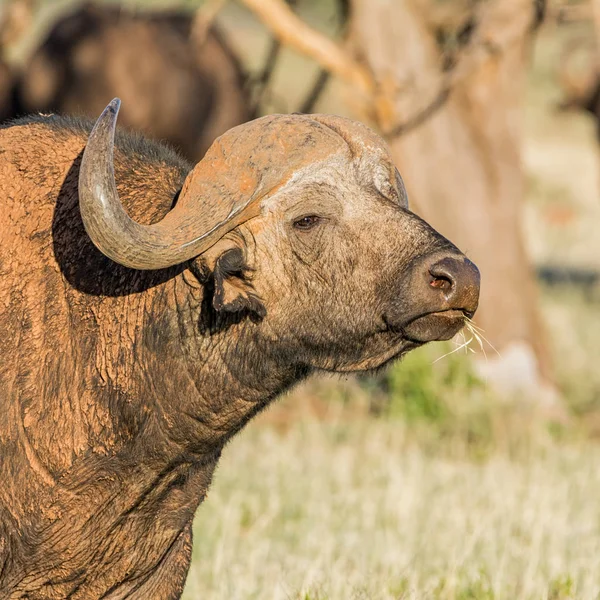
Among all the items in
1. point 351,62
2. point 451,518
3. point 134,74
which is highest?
point 351,62

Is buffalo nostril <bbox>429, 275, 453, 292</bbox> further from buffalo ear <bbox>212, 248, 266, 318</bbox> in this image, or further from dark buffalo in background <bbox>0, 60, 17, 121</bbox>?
dark buffalo in background <bbox>0, 60, 17, 121</bbox>

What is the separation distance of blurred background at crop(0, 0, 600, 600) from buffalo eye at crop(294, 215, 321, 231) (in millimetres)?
676

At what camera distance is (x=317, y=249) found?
176 inches

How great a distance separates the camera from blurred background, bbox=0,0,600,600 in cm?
643

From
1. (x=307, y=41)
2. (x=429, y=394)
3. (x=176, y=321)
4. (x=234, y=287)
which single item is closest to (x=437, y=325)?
(x=234, y=287)

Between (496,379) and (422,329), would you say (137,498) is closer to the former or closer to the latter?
(422,329)

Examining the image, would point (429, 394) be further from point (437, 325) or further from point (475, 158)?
point (437, 325)

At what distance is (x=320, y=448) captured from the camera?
31.0 ft

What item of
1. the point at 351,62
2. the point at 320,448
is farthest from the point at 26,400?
the point at 351,62

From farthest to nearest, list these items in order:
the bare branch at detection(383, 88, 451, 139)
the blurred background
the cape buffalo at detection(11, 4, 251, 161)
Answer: the cape buffalo at detection(11, 4, 251, 161), the bare branch at detection(383, 88, 451, 139), the blurred background

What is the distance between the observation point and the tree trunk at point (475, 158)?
10477 mm

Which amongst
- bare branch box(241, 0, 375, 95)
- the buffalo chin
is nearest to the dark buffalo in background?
bare branch box(241, 0, 375, 95)

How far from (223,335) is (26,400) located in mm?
745

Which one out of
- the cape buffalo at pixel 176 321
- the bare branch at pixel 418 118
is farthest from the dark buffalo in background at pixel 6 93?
the cape buffalo at pixel 176 321
